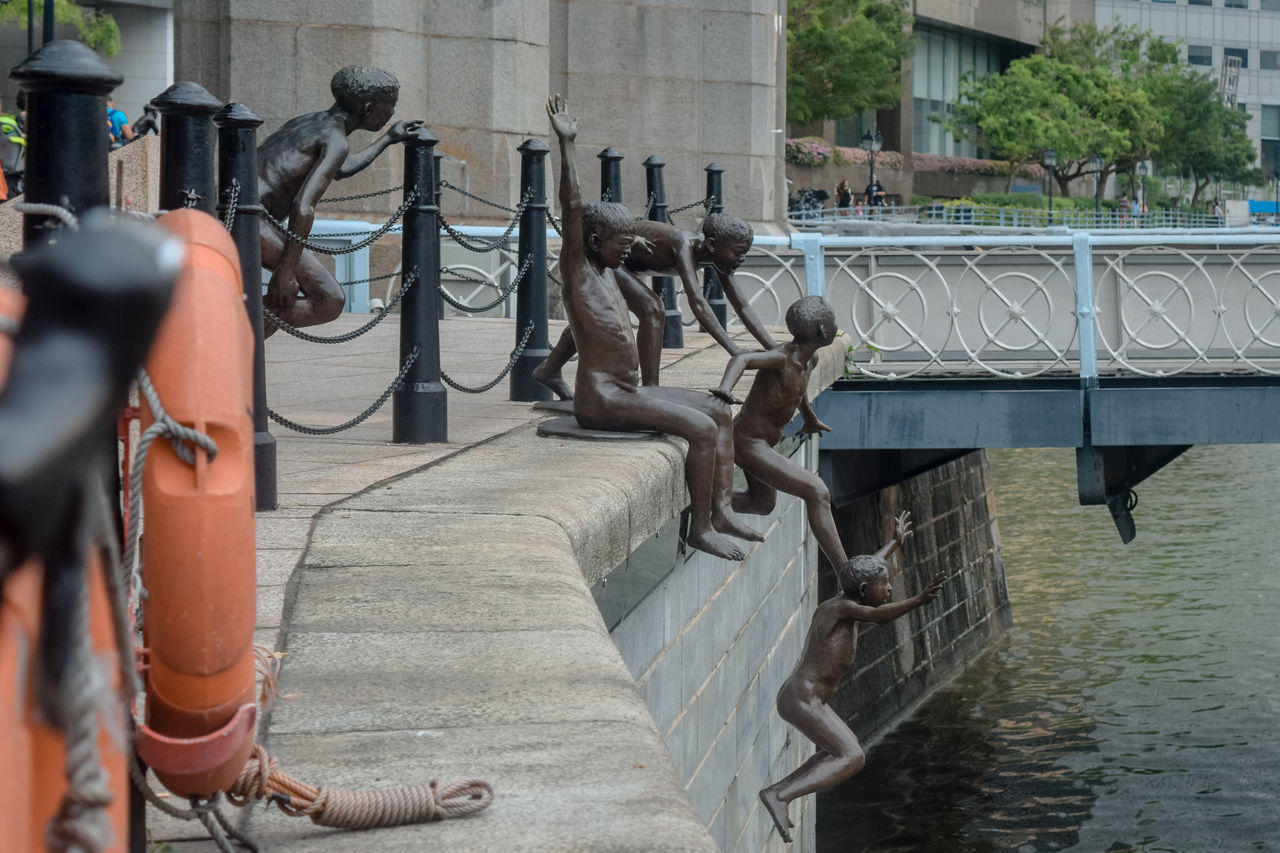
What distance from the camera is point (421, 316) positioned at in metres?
6.87

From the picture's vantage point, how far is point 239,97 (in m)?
13.6

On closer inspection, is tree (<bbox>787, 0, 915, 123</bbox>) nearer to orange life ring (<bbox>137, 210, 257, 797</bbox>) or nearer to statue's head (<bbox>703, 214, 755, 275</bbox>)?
statue's head (<bbox>703, 214, 755, 275</bbox>)

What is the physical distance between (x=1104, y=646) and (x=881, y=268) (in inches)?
333

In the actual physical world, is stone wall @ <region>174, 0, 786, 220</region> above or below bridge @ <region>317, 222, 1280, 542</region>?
above

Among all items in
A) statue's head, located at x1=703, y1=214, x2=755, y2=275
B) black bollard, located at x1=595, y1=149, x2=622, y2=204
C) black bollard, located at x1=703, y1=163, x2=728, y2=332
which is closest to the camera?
statue's head, located at x1=703, y1=214, x2=755, y2=275

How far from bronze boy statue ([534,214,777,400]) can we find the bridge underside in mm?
4706

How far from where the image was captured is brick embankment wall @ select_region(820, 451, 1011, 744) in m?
15.0

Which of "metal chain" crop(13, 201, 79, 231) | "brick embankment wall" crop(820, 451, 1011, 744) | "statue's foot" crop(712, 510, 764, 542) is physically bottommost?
"brick embankment wall" crop(820, 451, 1011, 744)

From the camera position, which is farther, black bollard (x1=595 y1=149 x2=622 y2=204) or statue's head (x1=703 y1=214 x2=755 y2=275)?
black bollard (x1=595 y1=149 x2=622 y2=204)

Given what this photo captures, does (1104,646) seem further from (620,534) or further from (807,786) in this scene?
(620,534)

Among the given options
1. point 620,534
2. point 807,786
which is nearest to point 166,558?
point 620,534

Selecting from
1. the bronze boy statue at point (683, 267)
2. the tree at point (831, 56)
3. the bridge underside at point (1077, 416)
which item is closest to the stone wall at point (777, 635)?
the bridge underside at point (1077, 416)

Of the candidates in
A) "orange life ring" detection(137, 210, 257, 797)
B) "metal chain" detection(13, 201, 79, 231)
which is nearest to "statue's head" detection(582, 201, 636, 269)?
"orange life ring" detection(137, 210, 257, 797)

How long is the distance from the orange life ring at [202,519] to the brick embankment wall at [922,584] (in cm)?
1263
